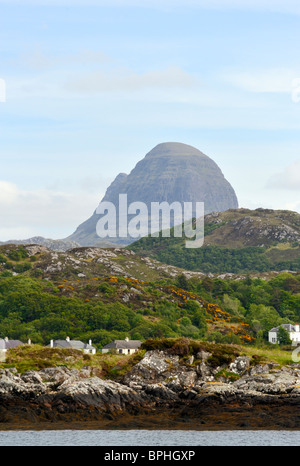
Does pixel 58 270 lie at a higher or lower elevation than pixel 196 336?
higher

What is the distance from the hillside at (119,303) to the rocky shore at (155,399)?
150 ft

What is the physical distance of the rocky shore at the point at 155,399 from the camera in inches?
1940

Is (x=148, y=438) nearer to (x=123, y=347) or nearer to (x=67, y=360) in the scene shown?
(x=67, y=360)

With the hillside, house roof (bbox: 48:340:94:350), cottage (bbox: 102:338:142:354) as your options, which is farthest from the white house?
house roof (bbox: 48:340:94:350)

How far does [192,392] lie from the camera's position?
54906mm

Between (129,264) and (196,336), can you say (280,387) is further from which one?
(129,264)

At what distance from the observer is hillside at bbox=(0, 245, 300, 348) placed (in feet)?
374

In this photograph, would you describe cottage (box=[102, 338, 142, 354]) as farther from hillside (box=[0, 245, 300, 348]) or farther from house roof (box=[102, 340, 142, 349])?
hillside (box=[0, 245, 300, 348])

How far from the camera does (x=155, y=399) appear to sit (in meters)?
54.3

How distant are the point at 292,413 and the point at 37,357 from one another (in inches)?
913

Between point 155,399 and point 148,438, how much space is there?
832 cm
